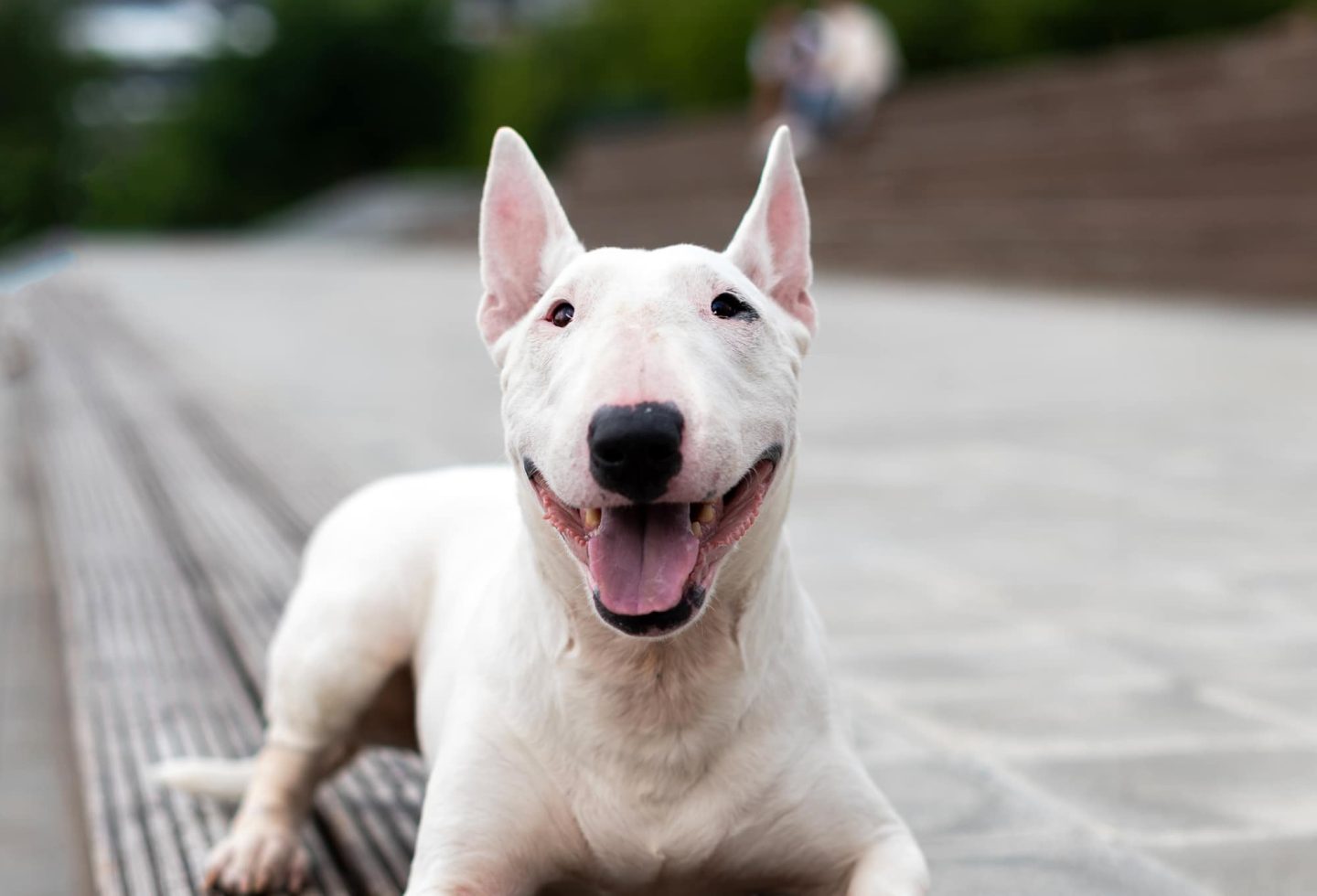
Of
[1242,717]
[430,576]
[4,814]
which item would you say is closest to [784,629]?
[430,576]

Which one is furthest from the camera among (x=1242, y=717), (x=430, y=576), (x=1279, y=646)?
(x=1279, y=646)

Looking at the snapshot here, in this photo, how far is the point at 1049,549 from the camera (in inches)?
217

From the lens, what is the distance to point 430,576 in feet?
10.2

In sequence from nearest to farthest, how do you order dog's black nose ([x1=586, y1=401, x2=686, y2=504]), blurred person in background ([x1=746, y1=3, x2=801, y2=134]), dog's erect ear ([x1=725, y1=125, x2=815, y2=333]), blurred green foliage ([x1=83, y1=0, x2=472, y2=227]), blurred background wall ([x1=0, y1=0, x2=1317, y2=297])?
dog's black nose ([x1=586, y1=401, x2=686, y2=504])
dog's erect ear ([x1=725, y1=125, x2=815, y2=333])
blurred background wall ([x1=0, y1=0, x2=1317, y2=297])
blurred person in background ([x1=746, y1=3, x2=801, y2=134])
blurred green foliage ([x1=83, y1=0, x2=472, y2=227])

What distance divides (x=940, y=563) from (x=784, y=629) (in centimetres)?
292

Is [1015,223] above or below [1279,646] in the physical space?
below

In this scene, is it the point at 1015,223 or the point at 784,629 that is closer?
the point at 784,629

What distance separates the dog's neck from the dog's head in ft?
0.43

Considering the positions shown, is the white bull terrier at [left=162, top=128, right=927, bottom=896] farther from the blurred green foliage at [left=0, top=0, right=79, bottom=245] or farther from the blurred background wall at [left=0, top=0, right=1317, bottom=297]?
the blurred green foliage at [left=0, top=0, right=79, bottom=245]

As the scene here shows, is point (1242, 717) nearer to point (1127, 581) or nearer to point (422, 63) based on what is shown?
point (1127, 581)

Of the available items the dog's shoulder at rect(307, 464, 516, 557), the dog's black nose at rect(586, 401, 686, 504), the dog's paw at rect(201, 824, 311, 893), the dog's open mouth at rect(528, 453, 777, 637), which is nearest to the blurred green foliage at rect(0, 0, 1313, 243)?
the dog's shoulder at rect(307, 464, 516, 557)

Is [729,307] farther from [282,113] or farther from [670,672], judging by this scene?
[282,113]

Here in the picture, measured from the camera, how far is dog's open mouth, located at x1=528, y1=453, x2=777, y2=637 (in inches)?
83.9

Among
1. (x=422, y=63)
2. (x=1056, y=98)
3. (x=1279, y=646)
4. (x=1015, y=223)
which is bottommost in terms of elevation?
(x=422, y=63)
